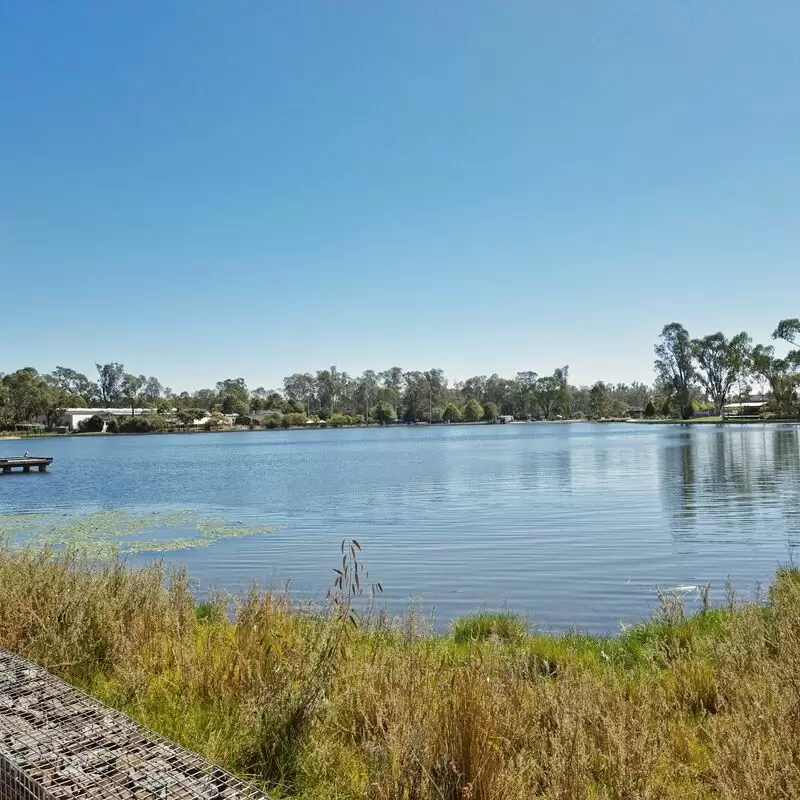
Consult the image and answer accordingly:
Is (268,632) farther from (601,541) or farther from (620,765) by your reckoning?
(601,541)

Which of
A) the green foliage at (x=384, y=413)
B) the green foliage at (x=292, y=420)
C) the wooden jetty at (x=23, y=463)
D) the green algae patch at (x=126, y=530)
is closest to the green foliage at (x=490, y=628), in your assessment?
the green algae patch at (x=126, y=530)

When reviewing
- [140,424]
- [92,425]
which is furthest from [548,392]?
[92,425]

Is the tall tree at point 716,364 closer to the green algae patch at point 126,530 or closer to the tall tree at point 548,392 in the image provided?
the tall tree at point 548,392

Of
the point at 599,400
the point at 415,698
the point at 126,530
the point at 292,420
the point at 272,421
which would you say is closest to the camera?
the point at 415,698

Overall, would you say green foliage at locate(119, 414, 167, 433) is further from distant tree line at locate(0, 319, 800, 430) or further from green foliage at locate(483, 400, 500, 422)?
green foliage at locate(483, 400, 500, 422)

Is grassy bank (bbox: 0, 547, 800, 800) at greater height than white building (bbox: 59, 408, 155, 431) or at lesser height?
lesser

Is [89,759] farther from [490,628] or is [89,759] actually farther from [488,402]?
[488,402]

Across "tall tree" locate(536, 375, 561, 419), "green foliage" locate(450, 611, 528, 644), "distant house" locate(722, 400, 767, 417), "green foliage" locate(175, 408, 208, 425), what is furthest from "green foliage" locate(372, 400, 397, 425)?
"green foliage" locate(450, 611, 528, 644)

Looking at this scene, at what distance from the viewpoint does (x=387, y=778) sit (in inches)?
128

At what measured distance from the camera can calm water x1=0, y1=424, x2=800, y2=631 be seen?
12258 mm

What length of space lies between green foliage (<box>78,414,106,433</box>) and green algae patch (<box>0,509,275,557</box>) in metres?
130

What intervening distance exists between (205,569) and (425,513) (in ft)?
31.0

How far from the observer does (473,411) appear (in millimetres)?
188250

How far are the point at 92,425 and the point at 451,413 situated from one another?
3613 inches
